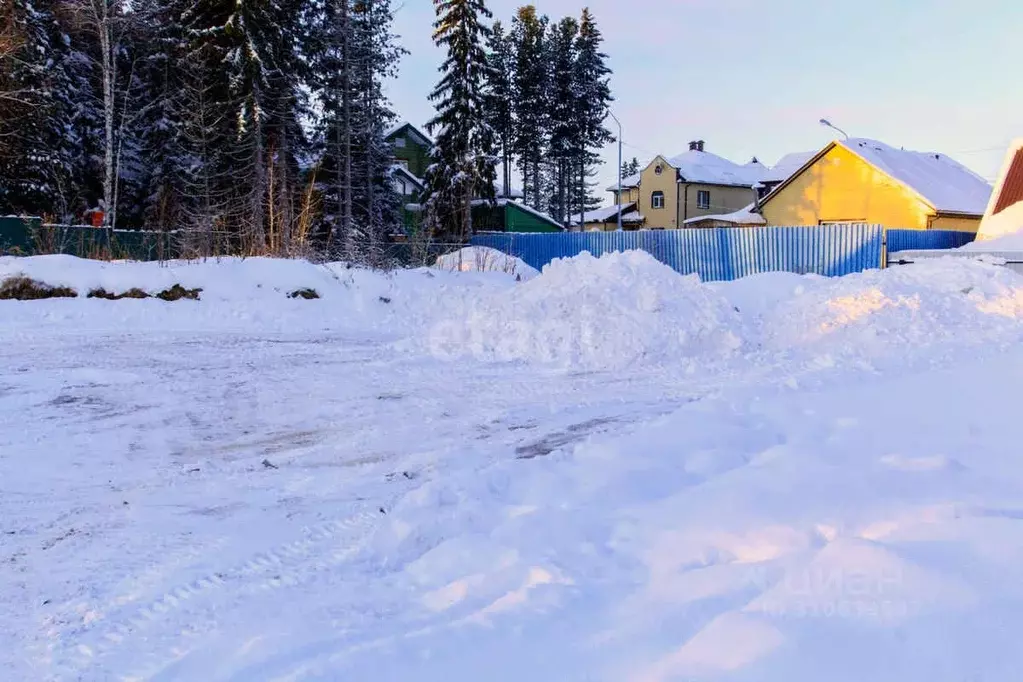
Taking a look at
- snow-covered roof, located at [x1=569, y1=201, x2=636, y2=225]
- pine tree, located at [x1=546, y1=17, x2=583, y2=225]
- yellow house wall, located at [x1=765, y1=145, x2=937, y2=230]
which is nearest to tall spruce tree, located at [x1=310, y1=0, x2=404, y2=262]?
pine tree, located at [x1=546, y1=17, x2=583, y2=225]

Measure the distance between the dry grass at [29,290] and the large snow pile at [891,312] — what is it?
40.9ft

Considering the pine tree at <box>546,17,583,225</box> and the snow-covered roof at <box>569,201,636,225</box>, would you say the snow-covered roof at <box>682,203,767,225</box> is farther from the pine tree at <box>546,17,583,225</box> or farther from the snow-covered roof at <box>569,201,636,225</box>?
the snow-covered roof at <box>569,201,636,225</box>

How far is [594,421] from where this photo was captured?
6.51m

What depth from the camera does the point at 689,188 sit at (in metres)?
51.4

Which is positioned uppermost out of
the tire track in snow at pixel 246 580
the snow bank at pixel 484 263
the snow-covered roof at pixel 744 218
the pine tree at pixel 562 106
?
the pine tree at pixel 562 106

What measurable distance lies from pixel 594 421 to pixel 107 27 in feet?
81.3

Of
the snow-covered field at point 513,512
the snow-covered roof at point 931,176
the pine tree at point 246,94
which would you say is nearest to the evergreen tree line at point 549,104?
the pine tree at point 246,94

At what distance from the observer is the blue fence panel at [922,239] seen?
20.8 m

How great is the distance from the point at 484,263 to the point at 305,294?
913cm

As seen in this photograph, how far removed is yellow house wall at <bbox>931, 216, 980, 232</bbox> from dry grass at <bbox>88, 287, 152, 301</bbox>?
30.6m

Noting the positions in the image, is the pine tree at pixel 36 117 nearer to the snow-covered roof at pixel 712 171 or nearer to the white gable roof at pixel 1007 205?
the white gable roof at pixel 1007 205

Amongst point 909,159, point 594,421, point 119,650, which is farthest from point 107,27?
point 909,159

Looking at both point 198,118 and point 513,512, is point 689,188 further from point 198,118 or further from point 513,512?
point 513,512

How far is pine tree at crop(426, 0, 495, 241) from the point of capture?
3088 centimetres
